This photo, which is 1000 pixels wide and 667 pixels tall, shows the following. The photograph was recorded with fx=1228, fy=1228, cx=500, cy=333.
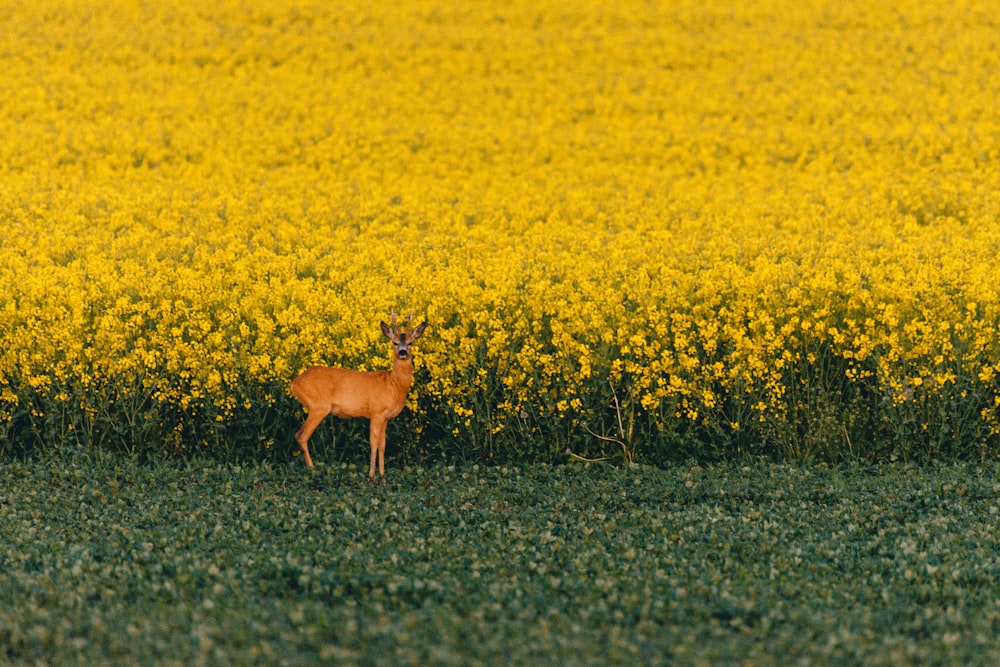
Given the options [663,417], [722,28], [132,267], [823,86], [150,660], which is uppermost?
[722,28]

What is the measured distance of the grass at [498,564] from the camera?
19.7 feet

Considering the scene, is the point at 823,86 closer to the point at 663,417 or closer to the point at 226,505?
the point at 663,417

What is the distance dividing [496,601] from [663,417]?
4.19m

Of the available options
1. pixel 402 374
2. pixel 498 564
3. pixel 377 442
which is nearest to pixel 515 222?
pixel 377 442

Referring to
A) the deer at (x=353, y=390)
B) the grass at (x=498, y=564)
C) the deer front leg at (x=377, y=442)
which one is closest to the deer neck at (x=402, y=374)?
the deer at (x=353, y=390)

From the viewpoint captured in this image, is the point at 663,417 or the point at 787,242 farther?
the point at 787,242

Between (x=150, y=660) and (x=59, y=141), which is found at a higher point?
(x=59, y=141)

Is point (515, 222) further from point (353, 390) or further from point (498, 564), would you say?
point (498, 564)

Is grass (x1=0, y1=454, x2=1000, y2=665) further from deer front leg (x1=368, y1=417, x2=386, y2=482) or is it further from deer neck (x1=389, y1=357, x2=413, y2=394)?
deer neck (x1=389, y1=357, x2=413, y2=394)

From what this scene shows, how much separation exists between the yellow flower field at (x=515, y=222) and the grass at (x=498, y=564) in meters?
0.67

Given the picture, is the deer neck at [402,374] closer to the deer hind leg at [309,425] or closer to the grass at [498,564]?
the deer hind leg at [309,425]

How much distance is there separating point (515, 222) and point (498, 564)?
9.64 metres

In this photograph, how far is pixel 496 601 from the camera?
6695 millimetres

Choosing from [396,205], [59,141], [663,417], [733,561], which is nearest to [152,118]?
[59,141]
